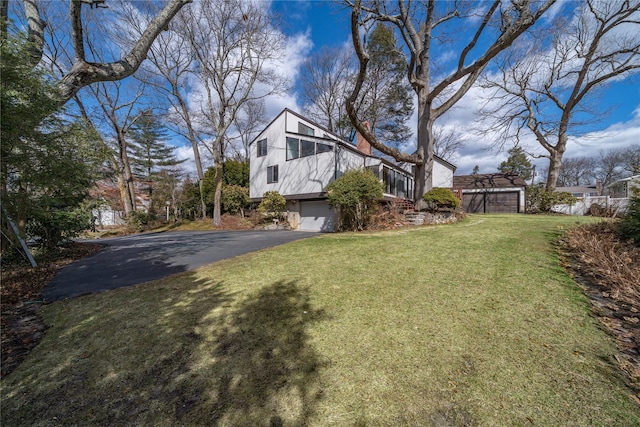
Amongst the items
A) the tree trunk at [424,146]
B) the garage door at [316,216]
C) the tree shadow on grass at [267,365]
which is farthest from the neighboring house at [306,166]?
the tree shadow on grass at [267,365]

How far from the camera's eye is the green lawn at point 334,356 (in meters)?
1.87

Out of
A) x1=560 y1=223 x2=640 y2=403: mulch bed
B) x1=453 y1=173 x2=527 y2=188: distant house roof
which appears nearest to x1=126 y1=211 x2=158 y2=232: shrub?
x1=560 y1=223 x2=640 y2=403: mulch bed

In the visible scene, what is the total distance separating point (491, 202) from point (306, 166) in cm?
1627

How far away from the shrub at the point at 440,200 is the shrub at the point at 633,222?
673cm

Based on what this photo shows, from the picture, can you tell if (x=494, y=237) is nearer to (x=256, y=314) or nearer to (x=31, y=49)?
(x=256, y=314)

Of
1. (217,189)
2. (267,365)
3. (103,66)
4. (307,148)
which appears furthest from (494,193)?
(103,66)

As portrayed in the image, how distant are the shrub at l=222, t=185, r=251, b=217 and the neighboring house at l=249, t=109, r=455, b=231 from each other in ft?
2.34

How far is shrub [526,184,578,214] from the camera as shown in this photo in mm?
15781

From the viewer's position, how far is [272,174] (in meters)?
17.3

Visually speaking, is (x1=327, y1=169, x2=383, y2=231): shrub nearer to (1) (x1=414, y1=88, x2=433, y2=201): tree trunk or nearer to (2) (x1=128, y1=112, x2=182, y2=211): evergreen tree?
(1) (x1=414, y1=88, x2=433, y2=201): tree trunk

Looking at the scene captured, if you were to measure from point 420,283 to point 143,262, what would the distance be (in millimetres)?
6829

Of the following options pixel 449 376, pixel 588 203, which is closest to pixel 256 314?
pixel 449 376

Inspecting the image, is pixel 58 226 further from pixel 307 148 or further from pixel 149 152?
pixel 149 152

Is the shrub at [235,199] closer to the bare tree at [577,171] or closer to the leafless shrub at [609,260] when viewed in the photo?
the leafless shrub at [609,260]
